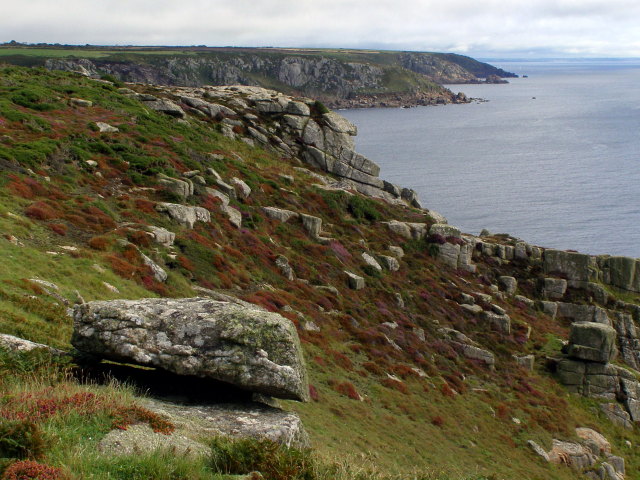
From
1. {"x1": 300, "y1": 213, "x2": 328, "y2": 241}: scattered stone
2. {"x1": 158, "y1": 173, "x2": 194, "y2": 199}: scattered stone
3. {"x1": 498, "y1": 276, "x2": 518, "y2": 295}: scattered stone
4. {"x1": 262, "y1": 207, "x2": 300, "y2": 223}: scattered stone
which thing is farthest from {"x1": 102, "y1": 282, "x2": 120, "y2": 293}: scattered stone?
{"x1": 498, "y1": 276, "x2": 518, "y2": 295}: scattered stone

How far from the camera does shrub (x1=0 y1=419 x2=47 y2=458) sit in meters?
9.64

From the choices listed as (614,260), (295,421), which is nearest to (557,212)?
(614,260)

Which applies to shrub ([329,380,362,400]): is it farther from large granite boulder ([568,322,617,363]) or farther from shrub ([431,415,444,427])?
large granite boulder ([568,322,617,363])

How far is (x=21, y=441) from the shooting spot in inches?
383

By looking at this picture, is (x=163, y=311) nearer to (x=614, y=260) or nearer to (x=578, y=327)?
(x=578, y=327)

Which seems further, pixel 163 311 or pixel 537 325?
pixel 537 325

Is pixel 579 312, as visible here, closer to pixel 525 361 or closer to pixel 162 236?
pixel 525 361

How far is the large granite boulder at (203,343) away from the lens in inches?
587

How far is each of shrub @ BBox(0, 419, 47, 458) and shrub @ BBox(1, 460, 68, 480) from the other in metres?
0.43

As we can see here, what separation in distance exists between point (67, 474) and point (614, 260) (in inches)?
2858

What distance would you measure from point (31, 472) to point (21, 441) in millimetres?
975

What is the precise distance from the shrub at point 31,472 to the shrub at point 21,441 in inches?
16.9

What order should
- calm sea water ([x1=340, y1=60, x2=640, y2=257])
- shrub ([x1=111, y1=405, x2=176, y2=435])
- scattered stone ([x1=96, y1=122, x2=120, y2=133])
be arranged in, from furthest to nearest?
calm sea water ([x1=340, y1=60, x2=640, y2=257]) < scattered stone ([x1=96, y1=122, x2=120, y2=133]) < shrub ([x1=111, y1=405, x2=176, y2=435])

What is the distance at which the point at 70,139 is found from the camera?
155 feet
